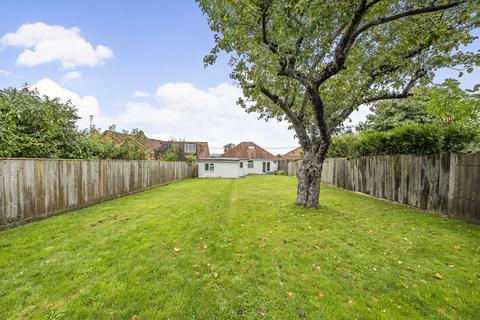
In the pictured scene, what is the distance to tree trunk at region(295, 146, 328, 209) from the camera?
7.50 m

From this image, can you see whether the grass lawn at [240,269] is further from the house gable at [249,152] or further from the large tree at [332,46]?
the house gable at [249,152]

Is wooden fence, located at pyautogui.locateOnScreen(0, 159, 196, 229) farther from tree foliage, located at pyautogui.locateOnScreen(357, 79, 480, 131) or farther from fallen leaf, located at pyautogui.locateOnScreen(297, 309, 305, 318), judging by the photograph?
tree foliage, located at pyautogui.locateOnScreen(357, 79, 480, 131)

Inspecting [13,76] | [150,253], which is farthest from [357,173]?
[13,76]

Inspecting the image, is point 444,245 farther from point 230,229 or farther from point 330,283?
point 230,229

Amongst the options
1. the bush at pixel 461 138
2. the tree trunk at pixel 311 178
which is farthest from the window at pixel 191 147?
the bush at pixel 461 138

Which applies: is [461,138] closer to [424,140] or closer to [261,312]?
[424,140]

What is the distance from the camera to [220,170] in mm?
26312

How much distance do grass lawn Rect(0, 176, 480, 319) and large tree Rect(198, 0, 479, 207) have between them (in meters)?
3.31

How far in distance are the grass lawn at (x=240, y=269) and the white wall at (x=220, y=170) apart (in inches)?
796

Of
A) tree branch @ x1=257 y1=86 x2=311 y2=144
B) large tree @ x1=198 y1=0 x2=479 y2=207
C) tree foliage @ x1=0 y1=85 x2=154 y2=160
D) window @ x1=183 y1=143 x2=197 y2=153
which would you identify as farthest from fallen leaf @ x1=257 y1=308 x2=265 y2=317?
window @ x1=183 y1=143 x2=197 y2=153

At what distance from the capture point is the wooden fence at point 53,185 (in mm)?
5289

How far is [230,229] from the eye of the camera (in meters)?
5.31

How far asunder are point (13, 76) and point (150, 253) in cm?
1197

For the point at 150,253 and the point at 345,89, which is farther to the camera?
the point at 345,89
